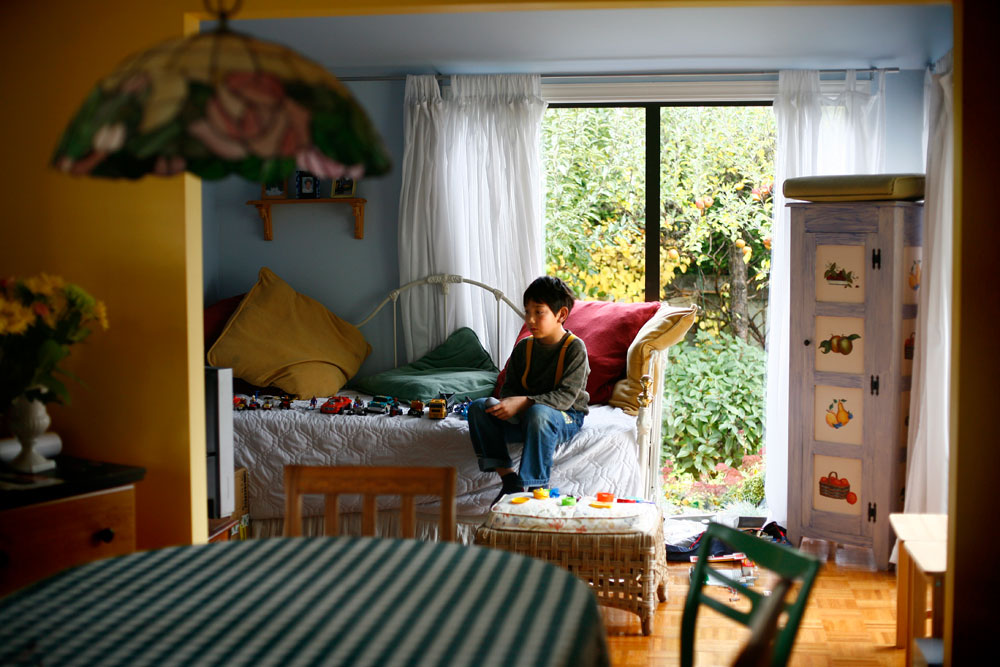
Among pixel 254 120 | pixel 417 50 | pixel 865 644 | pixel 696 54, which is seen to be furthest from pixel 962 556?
pixel 417 50

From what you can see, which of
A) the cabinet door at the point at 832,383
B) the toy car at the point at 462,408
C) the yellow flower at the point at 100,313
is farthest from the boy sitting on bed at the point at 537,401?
the yellow flower at the point at 100,313

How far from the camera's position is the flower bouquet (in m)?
2.19

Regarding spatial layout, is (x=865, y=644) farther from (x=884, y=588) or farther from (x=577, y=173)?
(x=577, y=173)

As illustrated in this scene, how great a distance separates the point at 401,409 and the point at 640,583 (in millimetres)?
1344

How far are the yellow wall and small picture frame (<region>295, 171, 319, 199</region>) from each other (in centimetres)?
230

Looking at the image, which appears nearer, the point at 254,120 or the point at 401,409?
the point at 254,120

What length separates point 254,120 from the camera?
1.09 meters

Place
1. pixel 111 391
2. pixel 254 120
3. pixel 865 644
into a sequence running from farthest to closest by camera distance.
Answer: pixel 865 644, pixel 111 391, pixel 254 120

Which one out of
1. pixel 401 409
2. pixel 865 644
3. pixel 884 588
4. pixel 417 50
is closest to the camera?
pixel 865 644

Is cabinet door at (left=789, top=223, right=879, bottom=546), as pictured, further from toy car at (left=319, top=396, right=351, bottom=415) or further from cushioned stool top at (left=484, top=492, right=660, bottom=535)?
toy car at (left=319, top=396, right=351, bottom=415)

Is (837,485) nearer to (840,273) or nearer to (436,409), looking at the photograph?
(840,273)

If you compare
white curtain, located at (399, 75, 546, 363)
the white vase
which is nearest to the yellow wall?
the white vase

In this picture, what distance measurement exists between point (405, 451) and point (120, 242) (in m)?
1.58

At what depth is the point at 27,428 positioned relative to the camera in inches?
90.4
